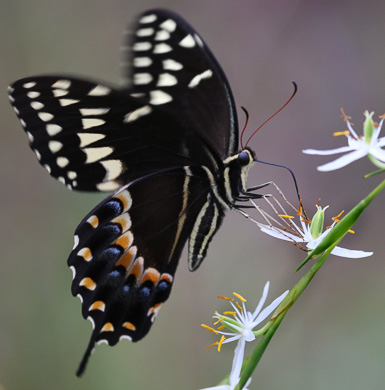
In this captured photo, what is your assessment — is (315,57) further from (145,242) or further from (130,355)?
(145,242)


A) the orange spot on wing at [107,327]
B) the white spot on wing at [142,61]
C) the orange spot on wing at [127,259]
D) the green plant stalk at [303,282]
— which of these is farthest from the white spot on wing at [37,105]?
the green plant stalk at [303,282]

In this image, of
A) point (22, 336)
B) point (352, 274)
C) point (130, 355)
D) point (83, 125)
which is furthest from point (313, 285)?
point (83, 125)

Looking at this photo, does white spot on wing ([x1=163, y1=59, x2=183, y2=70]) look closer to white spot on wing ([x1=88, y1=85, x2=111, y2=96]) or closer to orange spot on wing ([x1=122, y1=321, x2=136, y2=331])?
white spot on wing ([x1=88, y1=85, x2=111, y2=96])

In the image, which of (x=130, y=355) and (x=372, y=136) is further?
(x=130, y=355)

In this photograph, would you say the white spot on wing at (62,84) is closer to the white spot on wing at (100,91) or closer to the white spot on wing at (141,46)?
the white spot on wing at (100,91)

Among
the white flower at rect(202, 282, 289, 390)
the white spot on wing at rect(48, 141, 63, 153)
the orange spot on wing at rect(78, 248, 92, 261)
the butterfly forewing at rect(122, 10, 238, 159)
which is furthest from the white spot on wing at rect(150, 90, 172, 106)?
the white flower at rect(202, 282, 289, 390)
